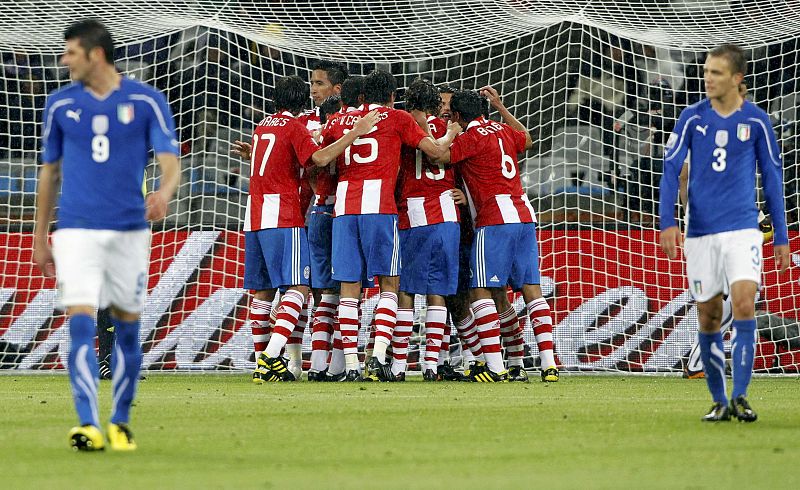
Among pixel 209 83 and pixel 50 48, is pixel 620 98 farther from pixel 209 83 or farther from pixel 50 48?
pixel 50 48

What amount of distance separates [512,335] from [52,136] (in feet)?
20.7

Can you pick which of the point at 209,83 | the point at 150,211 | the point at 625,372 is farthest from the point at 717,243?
the point at 209,83

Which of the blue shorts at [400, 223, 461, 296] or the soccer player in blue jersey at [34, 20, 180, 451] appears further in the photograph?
the blue shorts at [400, 223, 461, 296]

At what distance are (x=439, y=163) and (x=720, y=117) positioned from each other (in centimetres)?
393

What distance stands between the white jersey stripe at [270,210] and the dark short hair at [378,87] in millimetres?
1090

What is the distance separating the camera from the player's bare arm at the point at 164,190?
5.08 metres

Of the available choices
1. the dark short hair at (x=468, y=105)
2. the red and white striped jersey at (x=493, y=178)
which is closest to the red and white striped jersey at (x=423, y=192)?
the red and white striped jersey at (x=493, y=178)

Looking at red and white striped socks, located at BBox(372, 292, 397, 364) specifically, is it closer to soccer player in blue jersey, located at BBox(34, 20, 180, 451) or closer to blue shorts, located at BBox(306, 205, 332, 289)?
blue shorts, located at BBox(306, 205, 332, 289)

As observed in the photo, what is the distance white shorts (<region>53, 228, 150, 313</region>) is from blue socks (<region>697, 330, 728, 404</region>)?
9.96 feet

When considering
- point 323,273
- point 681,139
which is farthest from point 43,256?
point 323,273

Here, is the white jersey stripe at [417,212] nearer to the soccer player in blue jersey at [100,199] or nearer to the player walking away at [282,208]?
the player walking away at [282,208]

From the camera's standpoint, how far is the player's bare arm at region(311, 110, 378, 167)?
976cm

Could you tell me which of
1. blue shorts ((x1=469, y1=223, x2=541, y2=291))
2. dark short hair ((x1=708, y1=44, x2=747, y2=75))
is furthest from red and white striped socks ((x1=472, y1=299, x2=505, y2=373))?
dark short hair ((x1=708, y1=44, x2=747, y2=75))

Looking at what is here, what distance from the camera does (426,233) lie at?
1042cm
